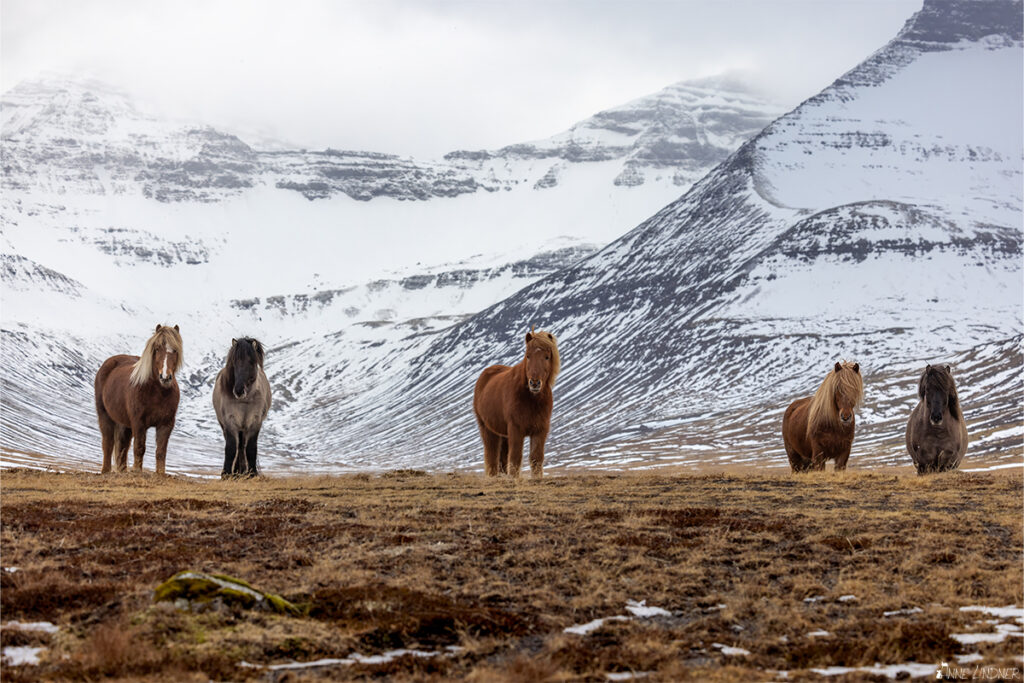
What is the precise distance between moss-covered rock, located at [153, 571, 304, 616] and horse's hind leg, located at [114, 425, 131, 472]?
18.1 metres

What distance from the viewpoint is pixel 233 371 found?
2550 cm

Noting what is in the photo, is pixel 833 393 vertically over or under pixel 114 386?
over

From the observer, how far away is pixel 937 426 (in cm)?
2469

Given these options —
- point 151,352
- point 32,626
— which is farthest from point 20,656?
point 151,352

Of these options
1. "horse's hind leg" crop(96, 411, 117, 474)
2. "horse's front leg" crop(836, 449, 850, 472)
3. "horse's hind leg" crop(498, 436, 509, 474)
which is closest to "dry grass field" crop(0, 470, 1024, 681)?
"horse's front leg" crop(836, 449, 850, 472)

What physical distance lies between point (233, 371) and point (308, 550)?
13007mm

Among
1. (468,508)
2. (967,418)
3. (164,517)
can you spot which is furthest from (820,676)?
(967,418)

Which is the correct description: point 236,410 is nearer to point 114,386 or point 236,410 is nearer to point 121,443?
point 114,386

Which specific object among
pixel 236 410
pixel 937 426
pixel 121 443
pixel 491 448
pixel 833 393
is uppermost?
pixel 833 393

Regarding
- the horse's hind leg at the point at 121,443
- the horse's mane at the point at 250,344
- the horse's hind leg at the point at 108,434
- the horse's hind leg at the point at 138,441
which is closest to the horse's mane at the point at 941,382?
the horse's mane at the point at 250,344

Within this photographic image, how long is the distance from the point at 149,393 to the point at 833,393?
17115mm

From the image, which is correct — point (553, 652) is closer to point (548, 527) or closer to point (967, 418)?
point (548, 527)

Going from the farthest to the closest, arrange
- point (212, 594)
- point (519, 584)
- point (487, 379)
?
point (487, 379) < point (519, 584) < point (212, 594)

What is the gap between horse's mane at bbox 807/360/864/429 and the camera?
2472cm
